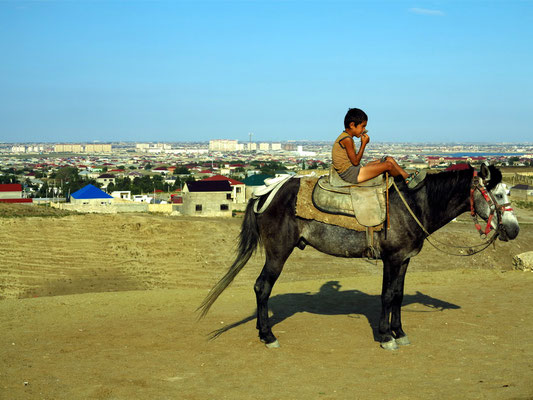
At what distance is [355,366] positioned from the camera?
8.53 meters

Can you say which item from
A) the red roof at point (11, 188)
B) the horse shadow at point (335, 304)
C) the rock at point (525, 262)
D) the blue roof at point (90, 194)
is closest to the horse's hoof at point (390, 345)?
the horse shadow at point (335, 304)

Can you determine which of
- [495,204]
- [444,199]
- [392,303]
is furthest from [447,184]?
[392,303]

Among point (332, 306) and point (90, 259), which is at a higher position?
point (332, 306)

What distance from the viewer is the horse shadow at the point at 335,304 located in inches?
466

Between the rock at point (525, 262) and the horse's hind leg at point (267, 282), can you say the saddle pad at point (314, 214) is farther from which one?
the rock at point (525, 262)

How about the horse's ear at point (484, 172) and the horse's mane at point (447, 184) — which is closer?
the horse's ear at point (484, 172)

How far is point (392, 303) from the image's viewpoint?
9.84 meters

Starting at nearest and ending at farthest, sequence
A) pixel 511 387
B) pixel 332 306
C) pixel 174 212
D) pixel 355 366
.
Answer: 1. pixel 511 387
2. pixel 355 366
3. pixel 332 306
4. pixel 174 212

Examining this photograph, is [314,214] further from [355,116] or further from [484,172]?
[484,172]

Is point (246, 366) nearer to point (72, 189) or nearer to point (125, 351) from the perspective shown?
point (125, 351)

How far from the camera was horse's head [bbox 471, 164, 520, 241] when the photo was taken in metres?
9.22

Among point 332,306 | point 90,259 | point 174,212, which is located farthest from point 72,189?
point 332,306

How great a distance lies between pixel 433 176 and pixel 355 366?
11.4 ft

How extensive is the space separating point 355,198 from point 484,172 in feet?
6.90
